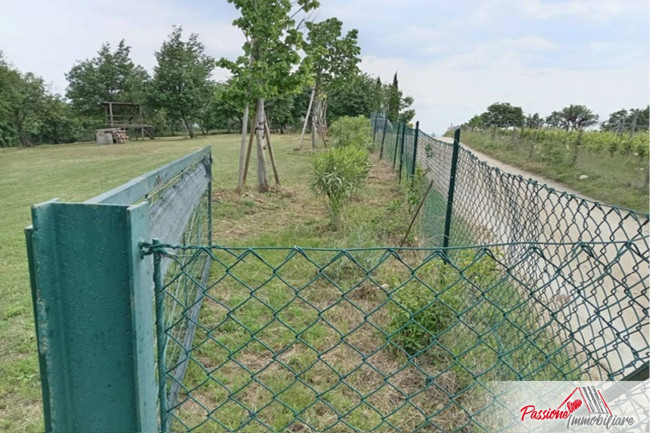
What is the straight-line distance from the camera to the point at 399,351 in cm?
243

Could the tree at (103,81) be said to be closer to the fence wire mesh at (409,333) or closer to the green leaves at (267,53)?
the green leaves at (267,53)

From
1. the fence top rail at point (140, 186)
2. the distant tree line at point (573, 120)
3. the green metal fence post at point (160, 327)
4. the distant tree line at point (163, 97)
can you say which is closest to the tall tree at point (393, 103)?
the distant tree line at point (163, 97)

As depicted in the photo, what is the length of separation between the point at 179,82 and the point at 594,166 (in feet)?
74.8

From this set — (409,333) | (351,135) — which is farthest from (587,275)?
(351,135)

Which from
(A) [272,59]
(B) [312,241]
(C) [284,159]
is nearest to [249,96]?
(A) [272,59]

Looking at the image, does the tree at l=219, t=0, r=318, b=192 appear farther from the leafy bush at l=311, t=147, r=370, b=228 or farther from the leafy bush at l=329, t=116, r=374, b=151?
the leafy bush at l=329, t=116, r=374, b=151

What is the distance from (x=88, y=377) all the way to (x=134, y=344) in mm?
109

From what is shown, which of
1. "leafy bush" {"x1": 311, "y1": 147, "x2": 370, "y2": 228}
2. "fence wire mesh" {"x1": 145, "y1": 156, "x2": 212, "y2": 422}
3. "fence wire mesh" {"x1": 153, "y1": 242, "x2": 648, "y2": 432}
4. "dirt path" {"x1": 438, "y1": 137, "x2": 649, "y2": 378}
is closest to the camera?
"fence wire mesh" {"x1": 145, "y1": 156, "x2": 212, "y2": 422}

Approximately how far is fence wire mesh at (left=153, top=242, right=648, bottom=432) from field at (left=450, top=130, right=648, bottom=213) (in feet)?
17.5

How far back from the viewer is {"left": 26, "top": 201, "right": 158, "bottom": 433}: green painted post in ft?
2.40

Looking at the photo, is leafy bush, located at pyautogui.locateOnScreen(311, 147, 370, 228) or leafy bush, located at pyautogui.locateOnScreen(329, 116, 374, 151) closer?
leafy bush, located at pyautogui.locateOnScreen(311, 147, 370, 228)

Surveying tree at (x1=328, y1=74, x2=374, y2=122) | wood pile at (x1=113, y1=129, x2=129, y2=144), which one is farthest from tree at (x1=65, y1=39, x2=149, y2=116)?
tree at (x1=328, y1=74, x2=374, y2=122)

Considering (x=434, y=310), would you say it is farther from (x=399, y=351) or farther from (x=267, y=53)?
(x=267, y=53)

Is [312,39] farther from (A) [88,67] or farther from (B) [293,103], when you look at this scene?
(A) [88,67]
